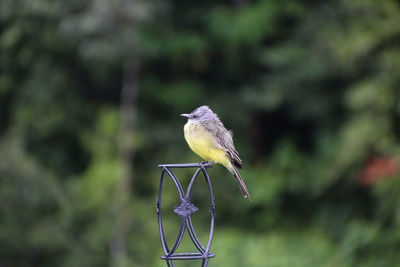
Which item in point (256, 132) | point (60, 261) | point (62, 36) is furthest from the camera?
point (256, 132)

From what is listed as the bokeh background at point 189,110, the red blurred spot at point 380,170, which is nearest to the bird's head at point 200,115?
the red blurred spot at point 380,170

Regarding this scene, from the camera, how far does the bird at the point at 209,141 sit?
555cm

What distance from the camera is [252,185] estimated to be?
13445 millimetres

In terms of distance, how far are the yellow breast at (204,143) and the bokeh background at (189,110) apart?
600cm

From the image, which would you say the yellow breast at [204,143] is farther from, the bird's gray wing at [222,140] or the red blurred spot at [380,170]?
the red blurred spot at [380,170]

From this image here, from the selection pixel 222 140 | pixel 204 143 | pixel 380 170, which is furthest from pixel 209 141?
pixel 380 170

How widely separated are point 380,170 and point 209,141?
5.96m

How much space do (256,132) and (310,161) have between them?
59.4 inches

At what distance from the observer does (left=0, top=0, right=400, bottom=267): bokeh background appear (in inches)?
467

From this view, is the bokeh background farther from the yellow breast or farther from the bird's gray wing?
the yellow breast

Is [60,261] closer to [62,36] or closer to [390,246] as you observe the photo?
[62,36]

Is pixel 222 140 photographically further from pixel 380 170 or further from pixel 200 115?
pixel 380 170

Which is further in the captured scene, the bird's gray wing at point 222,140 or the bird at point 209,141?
the bird's gray wing at point 222,140

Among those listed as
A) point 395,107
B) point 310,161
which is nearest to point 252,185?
point 310,161
